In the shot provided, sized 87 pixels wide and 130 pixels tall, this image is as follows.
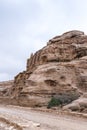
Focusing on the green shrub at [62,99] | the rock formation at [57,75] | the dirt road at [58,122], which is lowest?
the dirt road at [58,122]

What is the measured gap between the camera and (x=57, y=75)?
5862 centimetres

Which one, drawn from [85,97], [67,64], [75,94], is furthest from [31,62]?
[85,97]

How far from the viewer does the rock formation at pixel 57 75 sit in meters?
56.4

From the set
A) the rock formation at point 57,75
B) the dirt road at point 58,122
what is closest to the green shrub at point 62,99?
the rock formation at point 57,75

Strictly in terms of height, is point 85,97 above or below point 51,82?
below

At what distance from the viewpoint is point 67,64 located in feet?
202

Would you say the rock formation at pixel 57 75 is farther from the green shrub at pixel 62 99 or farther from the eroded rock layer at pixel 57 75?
the green shrub at pixel 62 99

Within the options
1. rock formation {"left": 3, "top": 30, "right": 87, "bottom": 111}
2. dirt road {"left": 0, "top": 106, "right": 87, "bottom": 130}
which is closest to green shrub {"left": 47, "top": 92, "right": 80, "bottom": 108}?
rock formation {"left": 3, "top": 30, "right": 87, "bottom": 111}

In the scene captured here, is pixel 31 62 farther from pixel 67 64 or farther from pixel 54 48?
pixel 67 64

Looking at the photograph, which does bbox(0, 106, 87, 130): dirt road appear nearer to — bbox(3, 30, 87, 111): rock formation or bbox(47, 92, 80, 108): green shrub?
bbox(47, 92, 80, 108): green shrub

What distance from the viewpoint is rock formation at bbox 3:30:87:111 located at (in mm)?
56406

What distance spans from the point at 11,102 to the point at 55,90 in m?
15.7

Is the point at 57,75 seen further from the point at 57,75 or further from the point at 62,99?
the point at 62,99

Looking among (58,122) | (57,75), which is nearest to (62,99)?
(57,75)
